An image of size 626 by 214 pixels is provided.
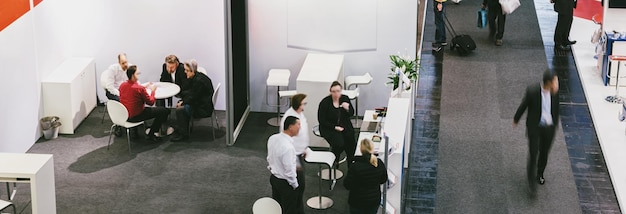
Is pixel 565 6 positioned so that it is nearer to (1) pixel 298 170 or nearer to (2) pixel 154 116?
(2) pixel 154 116

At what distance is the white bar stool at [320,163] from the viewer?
9916mm

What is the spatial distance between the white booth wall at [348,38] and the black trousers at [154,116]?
144cm

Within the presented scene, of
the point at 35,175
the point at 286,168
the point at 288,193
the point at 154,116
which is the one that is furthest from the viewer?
the point at 154,116

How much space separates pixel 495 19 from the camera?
14.5 metres

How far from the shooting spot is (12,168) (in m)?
8.80

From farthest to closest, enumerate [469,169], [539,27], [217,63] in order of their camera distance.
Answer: [539,27]
[217,63]
[469,169]

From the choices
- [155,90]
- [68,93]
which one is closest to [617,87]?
[155,90]

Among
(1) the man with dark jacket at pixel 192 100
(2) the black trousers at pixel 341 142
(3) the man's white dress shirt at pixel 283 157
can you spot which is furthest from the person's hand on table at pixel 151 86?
(3) the man's white dress shirt at pixel 283 157

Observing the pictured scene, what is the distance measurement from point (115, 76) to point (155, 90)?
665mm

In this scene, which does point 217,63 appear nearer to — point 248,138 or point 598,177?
point 248,138

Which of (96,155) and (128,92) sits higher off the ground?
(128,92)

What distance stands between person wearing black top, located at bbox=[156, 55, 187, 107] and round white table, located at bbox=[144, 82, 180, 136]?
0.09 metres

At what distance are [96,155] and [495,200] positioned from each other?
459cm

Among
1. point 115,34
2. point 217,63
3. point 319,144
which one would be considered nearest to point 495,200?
point 319,144
